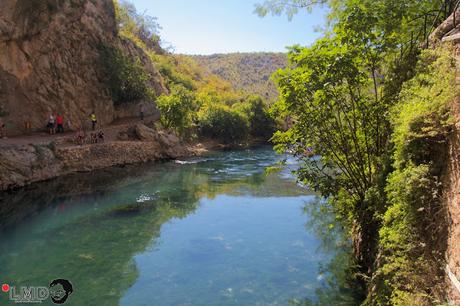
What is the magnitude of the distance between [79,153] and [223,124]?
21065mm

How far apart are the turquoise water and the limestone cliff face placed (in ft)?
30.8

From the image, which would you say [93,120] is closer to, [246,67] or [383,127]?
[383,127]

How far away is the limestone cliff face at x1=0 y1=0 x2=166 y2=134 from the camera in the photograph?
83.5ft

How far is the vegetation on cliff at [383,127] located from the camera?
5.03 meters

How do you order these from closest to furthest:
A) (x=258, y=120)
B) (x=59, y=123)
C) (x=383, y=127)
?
(x=383, y=127)
(x=59, y=123)
(x=258, y=120)

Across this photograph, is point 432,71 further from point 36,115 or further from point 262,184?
point 36,115

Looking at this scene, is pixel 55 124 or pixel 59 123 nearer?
pixel 59 123

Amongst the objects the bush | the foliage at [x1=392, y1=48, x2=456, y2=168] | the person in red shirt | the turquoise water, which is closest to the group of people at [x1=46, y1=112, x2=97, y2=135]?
the person in red shirt

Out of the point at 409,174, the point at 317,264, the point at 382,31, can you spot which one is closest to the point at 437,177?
the point at 409,174

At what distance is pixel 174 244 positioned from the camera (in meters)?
12.2

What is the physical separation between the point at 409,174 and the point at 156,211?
40.9ft

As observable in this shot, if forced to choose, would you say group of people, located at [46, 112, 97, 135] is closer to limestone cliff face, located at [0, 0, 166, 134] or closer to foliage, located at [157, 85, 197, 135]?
limestone cliff face, located at [0, 0, 166, 134]

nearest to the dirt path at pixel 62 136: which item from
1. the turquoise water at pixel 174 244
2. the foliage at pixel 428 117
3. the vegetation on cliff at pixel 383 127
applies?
the turquoise water at pixel 174 244

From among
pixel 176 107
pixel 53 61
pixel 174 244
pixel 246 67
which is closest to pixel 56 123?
pixel 53 61
